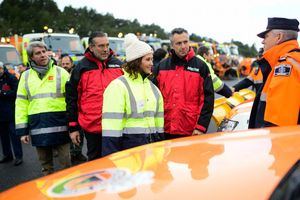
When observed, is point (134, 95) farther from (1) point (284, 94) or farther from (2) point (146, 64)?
(1) point (284, 94)

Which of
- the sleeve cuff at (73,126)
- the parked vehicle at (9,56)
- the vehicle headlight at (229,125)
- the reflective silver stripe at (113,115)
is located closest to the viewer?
the reflective silver stripe at (113,115)

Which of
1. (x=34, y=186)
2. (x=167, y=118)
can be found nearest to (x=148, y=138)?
(x=167, y=118)

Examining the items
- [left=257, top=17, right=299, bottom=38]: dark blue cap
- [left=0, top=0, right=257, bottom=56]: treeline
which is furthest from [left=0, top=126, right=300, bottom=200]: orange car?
[left=0, top=0, right=257, bottom=56]: treeline

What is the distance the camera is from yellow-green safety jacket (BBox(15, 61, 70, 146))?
4.19 metres

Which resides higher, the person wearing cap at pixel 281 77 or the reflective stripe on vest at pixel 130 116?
the person wearing cap at pixel 281 77

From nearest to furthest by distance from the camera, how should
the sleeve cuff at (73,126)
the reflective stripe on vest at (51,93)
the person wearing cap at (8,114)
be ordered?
the sleeve cuff at (73,126) < the reflective stripe on vest at (51,93) < the person wearing cap at (8,114)

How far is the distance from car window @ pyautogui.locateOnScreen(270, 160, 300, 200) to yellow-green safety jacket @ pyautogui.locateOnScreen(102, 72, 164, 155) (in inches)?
71.7

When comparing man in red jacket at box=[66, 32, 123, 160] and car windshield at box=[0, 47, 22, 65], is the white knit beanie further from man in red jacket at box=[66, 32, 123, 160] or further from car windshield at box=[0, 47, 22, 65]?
car windshield at box=[0, 47, 22, 65]

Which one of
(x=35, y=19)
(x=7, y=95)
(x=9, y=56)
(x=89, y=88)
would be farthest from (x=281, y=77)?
(x=35, y=19)

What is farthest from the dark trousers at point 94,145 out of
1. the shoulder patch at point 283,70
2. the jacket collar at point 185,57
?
the shoulder patch at point 283,70

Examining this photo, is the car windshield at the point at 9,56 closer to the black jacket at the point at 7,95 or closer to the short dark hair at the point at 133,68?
the black jacket at the point at 7,95

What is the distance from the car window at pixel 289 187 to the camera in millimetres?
1340

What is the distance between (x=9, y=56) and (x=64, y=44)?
400 centimetres

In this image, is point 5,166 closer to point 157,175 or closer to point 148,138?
point 148,138
